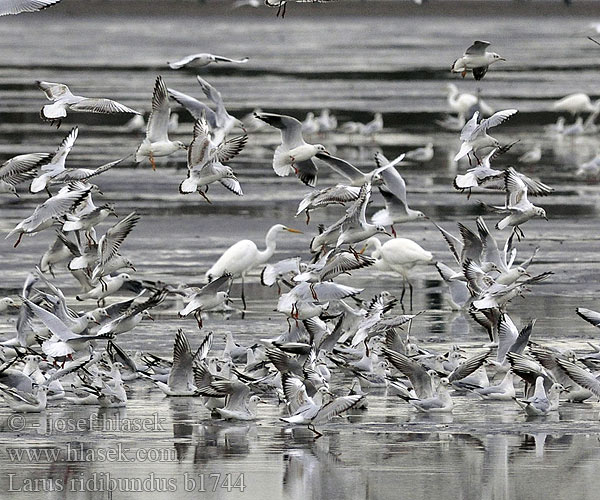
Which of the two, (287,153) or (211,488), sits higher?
(287,153)

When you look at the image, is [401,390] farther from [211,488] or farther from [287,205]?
[287,205]

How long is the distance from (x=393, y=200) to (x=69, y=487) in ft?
20.1

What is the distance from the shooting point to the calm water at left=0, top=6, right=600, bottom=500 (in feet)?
30.9

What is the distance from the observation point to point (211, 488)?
9211mm

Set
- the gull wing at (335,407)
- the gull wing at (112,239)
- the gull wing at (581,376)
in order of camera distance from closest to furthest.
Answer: the gull wing at (335,407) < the gull wing at (581,376) < the gull wing at (112,239)

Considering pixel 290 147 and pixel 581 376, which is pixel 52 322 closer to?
pixel 290 147

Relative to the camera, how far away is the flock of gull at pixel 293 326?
11.2 meters

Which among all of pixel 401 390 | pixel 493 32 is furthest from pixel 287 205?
pixel 493 32

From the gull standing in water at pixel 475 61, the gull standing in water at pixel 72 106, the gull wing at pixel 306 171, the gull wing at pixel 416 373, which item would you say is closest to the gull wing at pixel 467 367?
the gull wing at pixel 416 373

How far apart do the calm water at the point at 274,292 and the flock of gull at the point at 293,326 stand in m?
0.19

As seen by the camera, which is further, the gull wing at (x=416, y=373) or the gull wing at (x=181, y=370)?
the gull wing at (x=181, y=370)

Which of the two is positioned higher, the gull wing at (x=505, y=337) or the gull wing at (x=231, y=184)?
the gull wing at (x=231, y=184)

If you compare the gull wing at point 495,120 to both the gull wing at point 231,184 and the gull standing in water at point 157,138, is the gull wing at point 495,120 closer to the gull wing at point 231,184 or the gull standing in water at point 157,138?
the gull wing at point 231,184

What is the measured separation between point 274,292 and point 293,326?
11.3 ft
